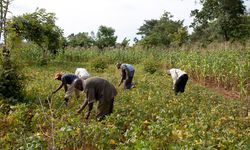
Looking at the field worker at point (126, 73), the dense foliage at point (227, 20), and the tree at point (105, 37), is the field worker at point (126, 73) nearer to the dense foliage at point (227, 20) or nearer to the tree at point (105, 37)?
the dense foliage at point (227, 20)

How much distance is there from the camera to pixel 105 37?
4853cm

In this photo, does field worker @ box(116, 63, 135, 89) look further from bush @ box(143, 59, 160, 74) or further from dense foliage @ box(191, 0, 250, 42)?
dense foliage @ box(191, 0, 250, 42)

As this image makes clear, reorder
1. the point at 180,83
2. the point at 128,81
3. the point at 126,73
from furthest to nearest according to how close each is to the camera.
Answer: the point at 128,81 → the point at 126,73 → the point at 180,83

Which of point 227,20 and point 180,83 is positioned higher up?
point 227,20

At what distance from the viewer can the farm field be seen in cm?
580

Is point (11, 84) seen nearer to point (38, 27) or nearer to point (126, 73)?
point (126, 73)

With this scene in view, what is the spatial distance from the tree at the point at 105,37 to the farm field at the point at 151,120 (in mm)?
27305

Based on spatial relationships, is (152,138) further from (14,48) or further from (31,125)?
(14,48)

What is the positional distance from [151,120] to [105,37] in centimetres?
4088

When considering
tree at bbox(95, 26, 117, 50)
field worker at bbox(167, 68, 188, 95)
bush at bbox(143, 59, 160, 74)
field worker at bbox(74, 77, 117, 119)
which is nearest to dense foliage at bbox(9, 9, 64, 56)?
bush at bbox(143, 59, 160, 74)

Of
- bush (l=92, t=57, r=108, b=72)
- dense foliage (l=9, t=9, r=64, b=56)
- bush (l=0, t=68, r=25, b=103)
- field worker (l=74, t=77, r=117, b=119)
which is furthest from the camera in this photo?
bush (l=92, t=57, r=108, b=72)

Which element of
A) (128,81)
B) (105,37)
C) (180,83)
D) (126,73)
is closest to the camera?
(180,83)

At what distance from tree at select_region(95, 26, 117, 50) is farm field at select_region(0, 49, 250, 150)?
27305mm


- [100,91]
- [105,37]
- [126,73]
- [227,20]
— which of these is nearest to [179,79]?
[126,73]
